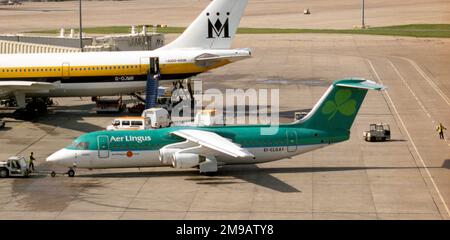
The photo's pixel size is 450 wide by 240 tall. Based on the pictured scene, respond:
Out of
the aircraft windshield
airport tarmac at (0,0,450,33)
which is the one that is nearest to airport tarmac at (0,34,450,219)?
the aircraft windshield

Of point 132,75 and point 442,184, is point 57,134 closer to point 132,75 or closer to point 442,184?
point 132,75

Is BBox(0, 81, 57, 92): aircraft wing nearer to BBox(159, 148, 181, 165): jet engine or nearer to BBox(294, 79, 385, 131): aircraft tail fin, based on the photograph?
BBox(159, 148, 181, 165): jet engine

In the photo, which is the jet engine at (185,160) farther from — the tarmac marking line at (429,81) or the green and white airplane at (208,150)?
the tarmac marking line at (429,81)

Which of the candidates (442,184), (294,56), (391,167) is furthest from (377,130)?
(294,56)

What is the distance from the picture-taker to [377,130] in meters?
65.4

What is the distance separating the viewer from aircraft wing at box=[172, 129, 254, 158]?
49.3m

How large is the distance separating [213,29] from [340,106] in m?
26.4

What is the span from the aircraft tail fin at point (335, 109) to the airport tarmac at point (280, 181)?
3003 millimetres

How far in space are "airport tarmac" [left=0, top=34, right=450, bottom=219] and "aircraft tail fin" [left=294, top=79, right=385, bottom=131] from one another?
9.85 ft

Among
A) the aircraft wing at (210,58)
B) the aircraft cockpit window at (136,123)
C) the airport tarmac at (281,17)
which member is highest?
the airport tarmac at (281,17)

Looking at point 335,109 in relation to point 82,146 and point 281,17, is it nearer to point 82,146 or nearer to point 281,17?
point 82,146

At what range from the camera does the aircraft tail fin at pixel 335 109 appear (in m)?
54.8

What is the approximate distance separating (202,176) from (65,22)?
125585 millimetres

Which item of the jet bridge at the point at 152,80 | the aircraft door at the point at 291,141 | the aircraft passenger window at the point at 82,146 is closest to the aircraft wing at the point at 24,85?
the jet bridge at the point at 152,80
